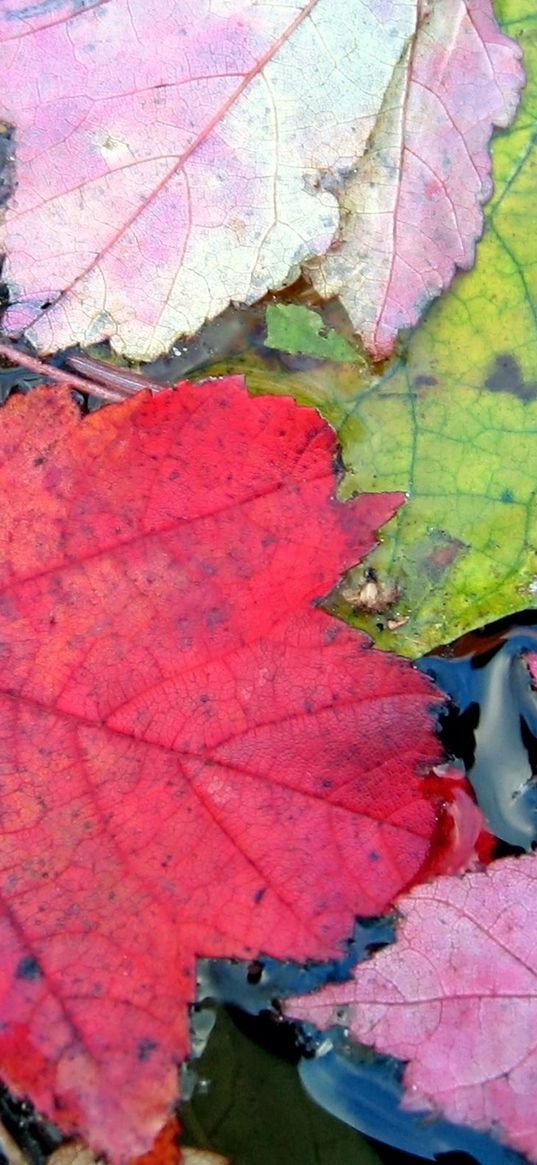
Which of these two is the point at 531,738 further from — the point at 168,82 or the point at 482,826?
the point at 168,82

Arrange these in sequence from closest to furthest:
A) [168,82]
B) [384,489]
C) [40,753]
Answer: [40,753] < [168,82] < [384,489]

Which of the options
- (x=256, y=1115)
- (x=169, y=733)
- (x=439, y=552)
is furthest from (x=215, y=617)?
(x=256, y=1115)

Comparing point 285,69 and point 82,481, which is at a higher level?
point 285,69

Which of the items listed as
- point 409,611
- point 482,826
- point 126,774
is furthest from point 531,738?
point 126,774

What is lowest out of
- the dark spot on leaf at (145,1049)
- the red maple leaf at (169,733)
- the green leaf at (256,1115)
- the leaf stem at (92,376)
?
the green leaf at (256,1115)

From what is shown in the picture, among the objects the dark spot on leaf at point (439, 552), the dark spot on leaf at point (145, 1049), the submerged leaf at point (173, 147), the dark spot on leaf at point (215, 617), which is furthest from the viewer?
the dark spot on leaf at point (439, 552)

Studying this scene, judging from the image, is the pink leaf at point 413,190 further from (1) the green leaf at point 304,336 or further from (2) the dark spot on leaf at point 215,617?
(2) the dark spot on leaf at point 215,617

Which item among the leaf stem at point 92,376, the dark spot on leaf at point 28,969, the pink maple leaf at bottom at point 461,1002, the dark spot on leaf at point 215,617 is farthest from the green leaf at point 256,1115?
the leaf stem at point 92,376

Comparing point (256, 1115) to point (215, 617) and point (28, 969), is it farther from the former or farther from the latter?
point (215, 617)
